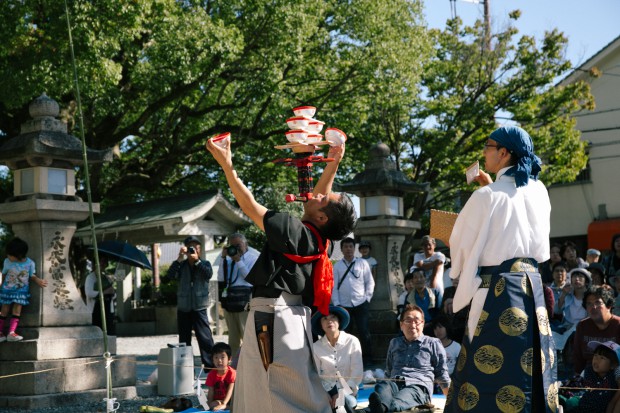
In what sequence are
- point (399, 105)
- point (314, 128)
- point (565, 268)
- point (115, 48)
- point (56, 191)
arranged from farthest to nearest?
point (399, 105), point (115, 48), point (565, 268), point (56, 191), point (314, 128)

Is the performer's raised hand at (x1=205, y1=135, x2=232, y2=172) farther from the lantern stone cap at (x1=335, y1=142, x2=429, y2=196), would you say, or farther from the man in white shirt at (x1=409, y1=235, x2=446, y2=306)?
the lantern stone cap at (x1=335, y1=142, x2=429, y2=196)

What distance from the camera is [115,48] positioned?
1412 centimetres

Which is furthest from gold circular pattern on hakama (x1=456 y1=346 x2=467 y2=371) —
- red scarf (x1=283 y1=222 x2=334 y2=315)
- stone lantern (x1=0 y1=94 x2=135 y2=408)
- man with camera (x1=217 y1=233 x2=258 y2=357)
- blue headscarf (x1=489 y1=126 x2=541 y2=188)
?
man with camera (x1=217 y1=233 x2=258 y2=357)

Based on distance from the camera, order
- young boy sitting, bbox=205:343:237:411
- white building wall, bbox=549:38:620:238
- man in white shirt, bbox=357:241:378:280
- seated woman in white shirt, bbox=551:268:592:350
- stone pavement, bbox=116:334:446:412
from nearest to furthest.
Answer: young boy sitting, bbox=205:343:237:411, seated woman in white shirt, bbox=551:268:592:350, stone pavement, bbox=116:334:446:412, man in white shirt, bbox=357:241:378:280, white building wall, bbox=549:38:620:238

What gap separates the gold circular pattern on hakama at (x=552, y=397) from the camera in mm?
4262

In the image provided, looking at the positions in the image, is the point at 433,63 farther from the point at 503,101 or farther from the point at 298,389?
the point at 298,389

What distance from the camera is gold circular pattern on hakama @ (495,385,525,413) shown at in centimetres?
416

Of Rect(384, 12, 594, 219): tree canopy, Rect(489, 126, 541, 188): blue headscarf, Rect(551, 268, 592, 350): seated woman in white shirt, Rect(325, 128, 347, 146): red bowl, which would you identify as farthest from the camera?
Rect(384, 12, 594, 219): tree canopy

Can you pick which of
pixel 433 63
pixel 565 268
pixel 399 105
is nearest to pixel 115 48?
pixel 399 105

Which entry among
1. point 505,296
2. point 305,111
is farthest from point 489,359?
point 305,111

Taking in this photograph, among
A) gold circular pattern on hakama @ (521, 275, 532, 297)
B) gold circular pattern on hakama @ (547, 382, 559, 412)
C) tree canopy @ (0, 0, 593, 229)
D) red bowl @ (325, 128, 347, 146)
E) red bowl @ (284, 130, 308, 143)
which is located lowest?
gold circular pattern on hakama @ (547, 382, 559, 412)

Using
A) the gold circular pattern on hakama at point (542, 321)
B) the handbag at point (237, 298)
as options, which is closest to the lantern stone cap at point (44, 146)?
the handbag at point (237, 298)

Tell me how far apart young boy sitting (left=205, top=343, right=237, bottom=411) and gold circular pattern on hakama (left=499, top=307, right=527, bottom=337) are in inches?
160

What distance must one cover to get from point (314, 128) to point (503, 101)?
686 inches
